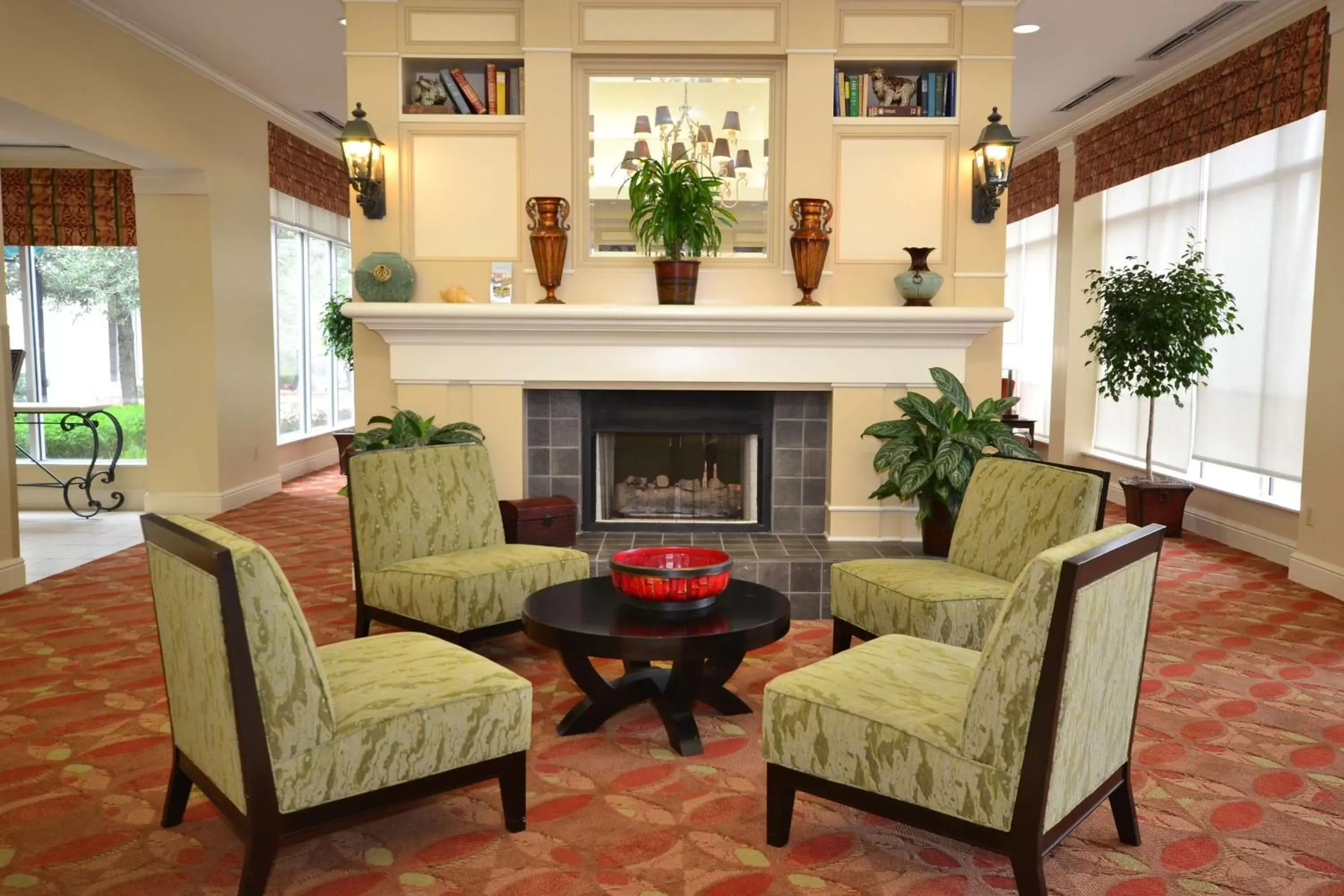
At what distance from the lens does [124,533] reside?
643cm

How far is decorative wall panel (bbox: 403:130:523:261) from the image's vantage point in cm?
491

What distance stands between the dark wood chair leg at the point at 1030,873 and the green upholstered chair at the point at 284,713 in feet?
3.79

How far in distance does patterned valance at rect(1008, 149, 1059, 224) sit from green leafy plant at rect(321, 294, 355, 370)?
585 centimetres

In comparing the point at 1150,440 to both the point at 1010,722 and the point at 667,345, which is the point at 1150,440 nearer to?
the point at 667,345

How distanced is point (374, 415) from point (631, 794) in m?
3.00

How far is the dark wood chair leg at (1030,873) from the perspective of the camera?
195cm

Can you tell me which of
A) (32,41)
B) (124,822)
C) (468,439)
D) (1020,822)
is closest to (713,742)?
(1020,822)

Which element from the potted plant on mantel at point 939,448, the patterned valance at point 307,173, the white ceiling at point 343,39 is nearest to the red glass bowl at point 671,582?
the potted plant on mantel at point 939,448

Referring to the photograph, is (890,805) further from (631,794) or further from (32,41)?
(32,41)

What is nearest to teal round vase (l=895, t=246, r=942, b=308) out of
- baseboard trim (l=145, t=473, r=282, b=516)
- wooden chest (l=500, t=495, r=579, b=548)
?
wooden chest (l=500, t=495, r=579, b=548)

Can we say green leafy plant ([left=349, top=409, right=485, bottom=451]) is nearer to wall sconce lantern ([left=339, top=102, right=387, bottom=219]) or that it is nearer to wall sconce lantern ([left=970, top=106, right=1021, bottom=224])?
wall sconce lantern ([left=339, top=102, right=387, bottom=219])

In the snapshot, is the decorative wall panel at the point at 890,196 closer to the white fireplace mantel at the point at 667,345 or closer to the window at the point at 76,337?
the white fireplace mantel at the point at 667,345

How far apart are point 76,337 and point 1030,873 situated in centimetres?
806

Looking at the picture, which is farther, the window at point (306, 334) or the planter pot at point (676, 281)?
the window at point (306, 334)
